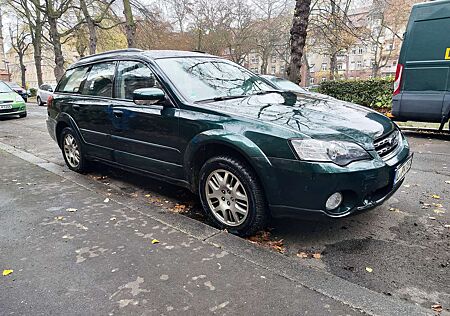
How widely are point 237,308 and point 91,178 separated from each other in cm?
360

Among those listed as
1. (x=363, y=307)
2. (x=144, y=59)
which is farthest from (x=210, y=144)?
(x=363, y=307)


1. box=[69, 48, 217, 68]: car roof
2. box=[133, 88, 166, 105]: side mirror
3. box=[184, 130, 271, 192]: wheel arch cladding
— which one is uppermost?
box=[69, 48, 217, 68]: car roof

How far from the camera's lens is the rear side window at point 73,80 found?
512 centimetres

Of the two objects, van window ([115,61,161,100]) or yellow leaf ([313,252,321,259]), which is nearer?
yellow leaf ([313,252,321,259])

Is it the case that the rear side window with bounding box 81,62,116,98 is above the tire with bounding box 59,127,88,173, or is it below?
above

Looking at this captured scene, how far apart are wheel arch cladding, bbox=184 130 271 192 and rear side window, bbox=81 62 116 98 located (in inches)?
66.4

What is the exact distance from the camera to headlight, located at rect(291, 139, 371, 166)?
2680 mm

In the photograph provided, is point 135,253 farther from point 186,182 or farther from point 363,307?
point 363,307

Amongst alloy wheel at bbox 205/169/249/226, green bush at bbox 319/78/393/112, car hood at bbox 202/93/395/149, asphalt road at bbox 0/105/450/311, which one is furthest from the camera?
green bush at bbox 319/78/393/112

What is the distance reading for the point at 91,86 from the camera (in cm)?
485

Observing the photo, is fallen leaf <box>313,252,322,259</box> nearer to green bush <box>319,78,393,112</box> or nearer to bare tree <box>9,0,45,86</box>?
green bush <box>319,78,393,112</box>

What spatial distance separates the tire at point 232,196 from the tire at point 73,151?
256 cm

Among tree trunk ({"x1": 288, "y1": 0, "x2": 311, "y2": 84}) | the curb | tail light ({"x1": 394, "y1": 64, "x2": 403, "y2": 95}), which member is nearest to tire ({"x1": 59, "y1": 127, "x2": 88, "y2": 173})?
the curb

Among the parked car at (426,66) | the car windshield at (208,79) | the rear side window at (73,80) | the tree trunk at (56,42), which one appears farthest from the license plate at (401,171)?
the tree trunk at (56,42)
